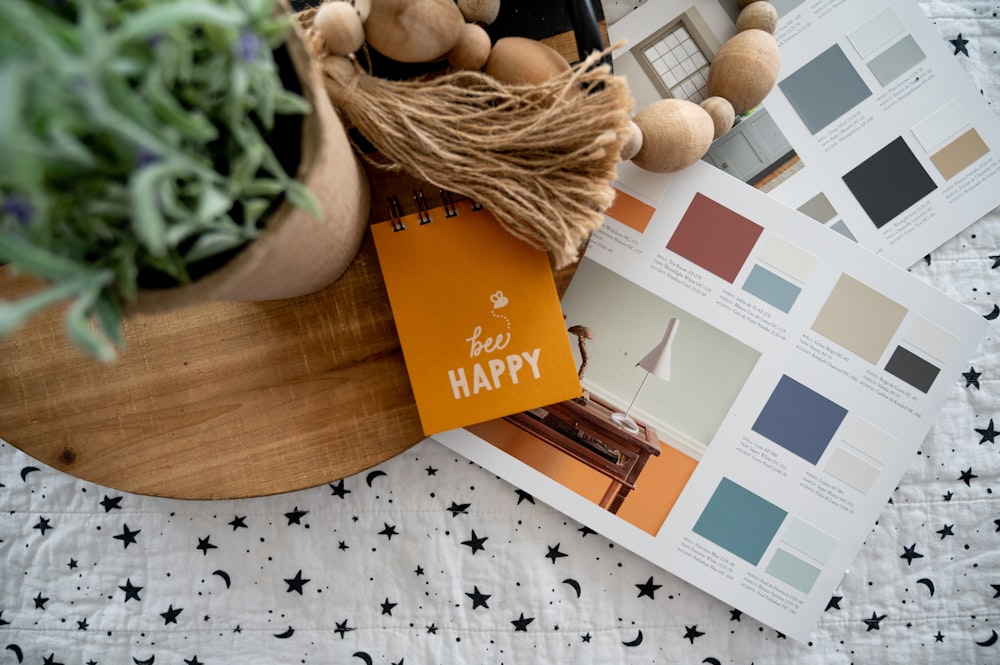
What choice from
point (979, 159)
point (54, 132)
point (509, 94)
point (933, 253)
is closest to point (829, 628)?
point (933, 253)

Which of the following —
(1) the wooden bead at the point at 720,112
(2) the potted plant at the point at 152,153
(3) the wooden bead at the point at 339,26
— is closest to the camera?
(2) the potted plant at the point at 152,153

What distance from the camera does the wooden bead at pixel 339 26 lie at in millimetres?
430

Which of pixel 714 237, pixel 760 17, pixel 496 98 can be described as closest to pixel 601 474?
pixel 714 237

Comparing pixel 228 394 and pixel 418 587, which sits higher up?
pixel 228 394

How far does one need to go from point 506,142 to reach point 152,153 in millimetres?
251

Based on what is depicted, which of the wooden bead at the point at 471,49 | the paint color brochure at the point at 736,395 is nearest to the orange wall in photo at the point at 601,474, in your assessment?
the paint color brochure at the point at 736,395

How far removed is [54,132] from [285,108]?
0.11 metres

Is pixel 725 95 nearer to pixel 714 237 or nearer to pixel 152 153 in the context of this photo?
pixel 714 237

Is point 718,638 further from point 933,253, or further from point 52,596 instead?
point 52,596

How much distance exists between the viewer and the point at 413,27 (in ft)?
1.47

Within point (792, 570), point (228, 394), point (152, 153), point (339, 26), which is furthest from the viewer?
point (792, 570)

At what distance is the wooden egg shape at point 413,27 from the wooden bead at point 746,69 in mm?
257

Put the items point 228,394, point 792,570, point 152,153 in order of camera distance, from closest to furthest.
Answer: point 152,153 → point 228,394 → point 792,570

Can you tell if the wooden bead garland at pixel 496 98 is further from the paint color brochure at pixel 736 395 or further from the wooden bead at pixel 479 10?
the paint color brochure at pixel 736 395
